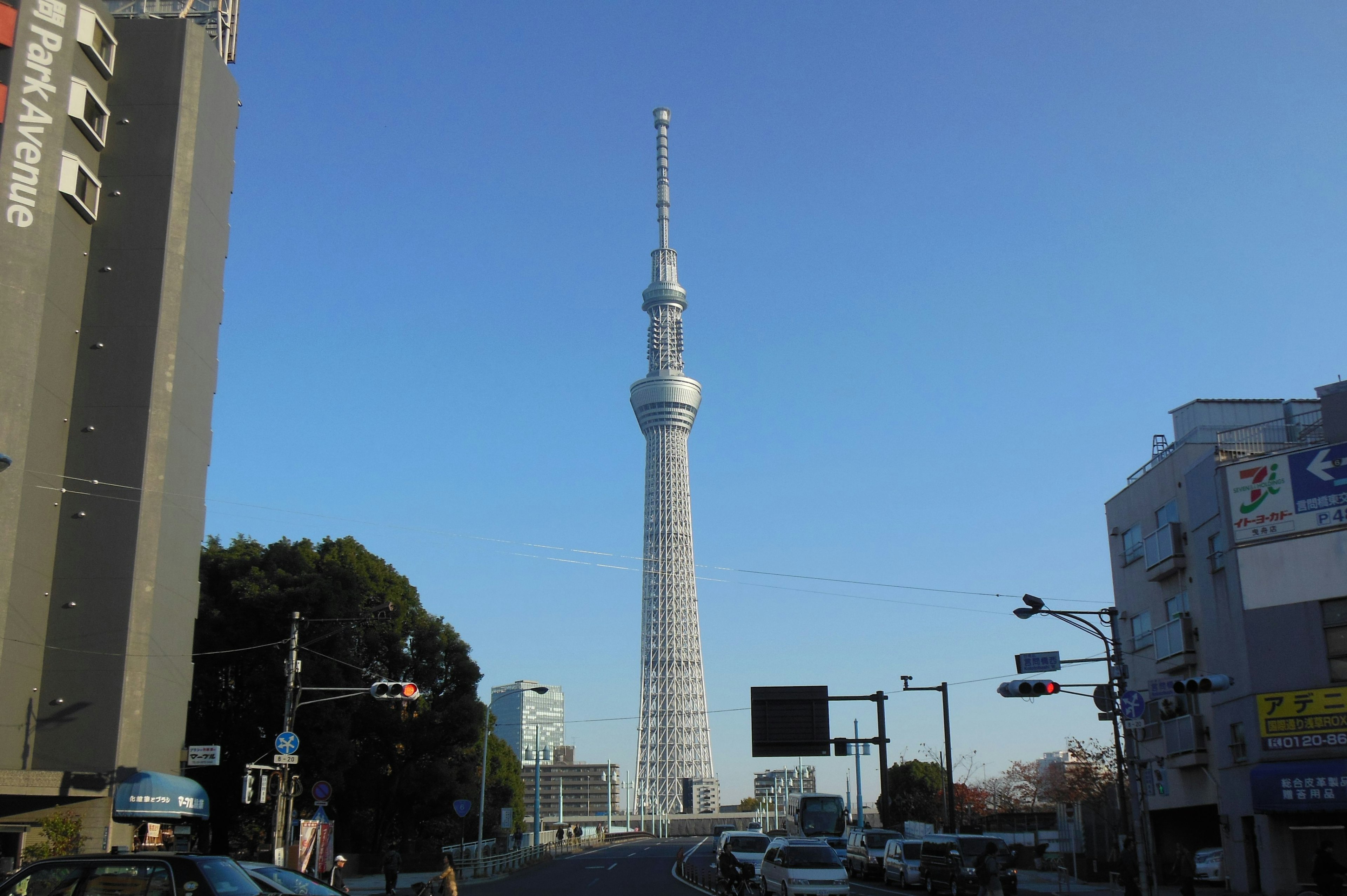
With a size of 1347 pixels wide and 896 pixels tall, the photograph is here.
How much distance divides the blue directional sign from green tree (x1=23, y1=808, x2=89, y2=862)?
25918 mm

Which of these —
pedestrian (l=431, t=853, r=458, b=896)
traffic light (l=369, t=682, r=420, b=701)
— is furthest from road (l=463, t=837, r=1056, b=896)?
pedestrian (l=431, t=853, r=458, b=896)

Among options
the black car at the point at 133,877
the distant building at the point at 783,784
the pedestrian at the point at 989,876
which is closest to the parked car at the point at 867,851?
the pedestrian at the point at 989,876

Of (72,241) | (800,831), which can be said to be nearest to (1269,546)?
(800,831)

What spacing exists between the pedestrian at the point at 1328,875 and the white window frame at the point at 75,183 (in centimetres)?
3735

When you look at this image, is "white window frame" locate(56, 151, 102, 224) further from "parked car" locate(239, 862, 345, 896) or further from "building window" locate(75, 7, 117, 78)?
"parked car" locate(239, 862, 345, 896)

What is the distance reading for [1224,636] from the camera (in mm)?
33250

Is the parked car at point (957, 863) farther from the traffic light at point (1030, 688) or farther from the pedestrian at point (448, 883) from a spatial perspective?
the pedestrian at point (448, 883)

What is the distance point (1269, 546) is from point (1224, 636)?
3.27 meters

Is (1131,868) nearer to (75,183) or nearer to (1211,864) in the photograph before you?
(1211,864)

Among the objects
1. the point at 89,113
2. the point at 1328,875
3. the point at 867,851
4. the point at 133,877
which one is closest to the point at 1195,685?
the point at 1328,875

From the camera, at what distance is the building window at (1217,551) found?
33312 mm

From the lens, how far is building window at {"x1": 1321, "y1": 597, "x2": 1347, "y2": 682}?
29703mm

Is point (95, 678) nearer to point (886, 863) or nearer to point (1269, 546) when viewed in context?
point (886, 863)

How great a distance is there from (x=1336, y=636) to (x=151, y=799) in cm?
3363
